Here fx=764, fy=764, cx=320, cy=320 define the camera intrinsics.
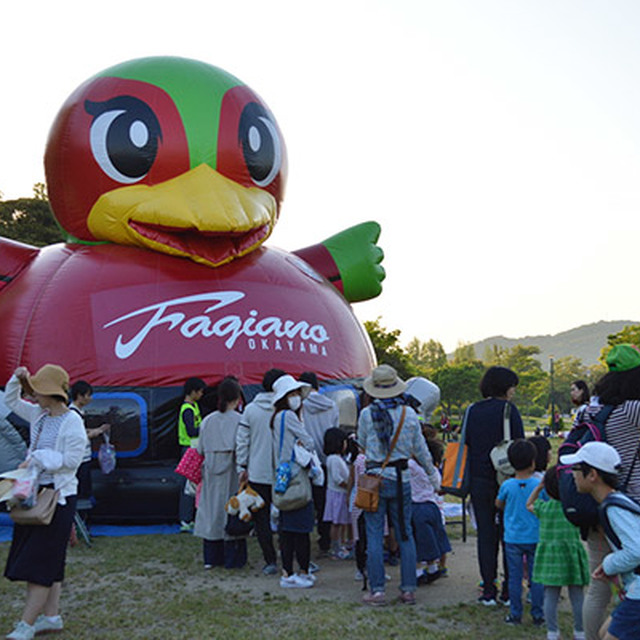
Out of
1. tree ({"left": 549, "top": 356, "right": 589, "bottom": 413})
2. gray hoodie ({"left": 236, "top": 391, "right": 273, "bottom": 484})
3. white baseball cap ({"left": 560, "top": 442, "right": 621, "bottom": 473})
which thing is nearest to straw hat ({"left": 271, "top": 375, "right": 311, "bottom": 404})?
gray hoodie ({"left": 236, "top": 391, "right": 273, "bottom": 484})

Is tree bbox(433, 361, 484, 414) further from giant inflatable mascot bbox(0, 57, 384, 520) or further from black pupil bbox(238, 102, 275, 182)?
black pupil bbox(238, 102, 275, 182)

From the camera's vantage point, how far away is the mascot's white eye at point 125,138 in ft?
29.3

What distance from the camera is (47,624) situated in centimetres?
486

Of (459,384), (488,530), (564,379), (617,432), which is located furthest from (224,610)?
(564,379)

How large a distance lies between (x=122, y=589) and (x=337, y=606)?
5.76 feet

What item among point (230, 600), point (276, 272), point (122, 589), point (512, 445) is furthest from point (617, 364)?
point (276, 272)

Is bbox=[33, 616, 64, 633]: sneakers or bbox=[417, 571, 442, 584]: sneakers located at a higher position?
bbox=[33, 616, 64, 633]: sneakers

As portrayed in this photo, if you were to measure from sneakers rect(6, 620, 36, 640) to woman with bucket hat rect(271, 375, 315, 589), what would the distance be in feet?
6.61

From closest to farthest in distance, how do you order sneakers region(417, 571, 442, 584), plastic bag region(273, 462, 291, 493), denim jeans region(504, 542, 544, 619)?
denim jeans region(504, 542, 544, 619) < plastic bag region(273, 462, 291, 493) < sneakers region(417, 571, 442, 584)

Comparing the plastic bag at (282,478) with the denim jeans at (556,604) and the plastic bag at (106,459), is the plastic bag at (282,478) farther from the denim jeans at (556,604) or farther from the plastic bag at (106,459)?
the plastic bag at (106,459)

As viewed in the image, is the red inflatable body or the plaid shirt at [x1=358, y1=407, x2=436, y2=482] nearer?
the plaid shirt at [x1=358, y1=407, x2=436, y2=482]

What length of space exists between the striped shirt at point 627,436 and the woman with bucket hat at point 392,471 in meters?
1.61

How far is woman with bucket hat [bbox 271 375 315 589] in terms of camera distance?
19.8 ft

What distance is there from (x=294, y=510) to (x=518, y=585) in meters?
1.84
